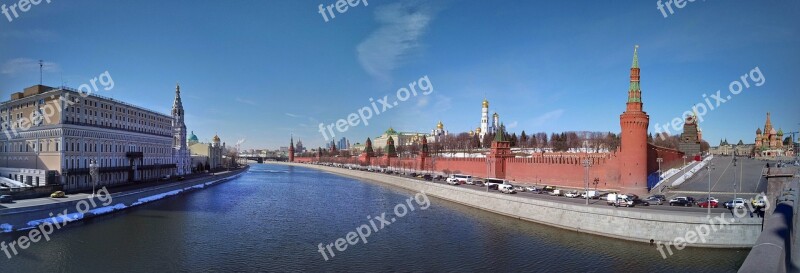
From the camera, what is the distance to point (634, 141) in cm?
3825

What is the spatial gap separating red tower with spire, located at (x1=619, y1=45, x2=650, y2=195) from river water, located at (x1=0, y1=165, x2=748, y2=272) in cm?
1276

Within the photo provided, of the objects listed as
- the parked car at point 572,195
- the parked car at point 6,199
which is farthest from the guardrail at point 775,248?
Answer: the parked car at point 6,199

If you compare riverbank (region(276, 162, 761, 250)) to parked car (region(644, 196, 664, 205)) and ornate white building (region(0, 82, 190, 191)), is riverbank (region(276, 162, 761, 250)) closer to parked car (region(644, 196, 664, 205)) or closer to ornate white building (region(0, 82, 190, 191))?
parked car (region(644, 196, 664, 205))

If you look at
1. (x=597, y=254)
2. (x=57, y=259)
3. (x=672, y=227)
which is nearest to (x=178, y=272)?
(x=57, y=259)

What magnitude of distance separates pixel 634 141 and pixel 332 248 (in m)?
27.8

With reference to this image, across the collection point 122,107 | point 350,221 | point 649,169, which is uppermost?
point 122,107

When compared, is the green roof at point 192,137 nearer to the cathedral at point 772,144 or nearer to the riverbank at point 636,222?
the riverbank at point 636,222

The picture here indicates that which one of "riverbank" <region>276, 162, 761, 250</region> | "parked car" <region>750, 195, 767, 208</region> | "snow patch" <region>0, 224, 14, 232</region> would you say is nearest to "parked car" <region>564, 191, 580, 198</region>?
"riverbank" <region>276, 162, 761, 250</region>

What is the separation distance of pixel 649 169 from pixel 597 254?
23112 mm

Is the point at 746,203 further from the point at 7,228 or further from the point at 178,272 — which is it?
the point at 7,228

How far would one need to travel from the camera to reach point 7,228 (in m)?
24.4

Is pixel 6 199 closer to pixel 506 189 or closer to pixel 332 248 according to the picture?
pixel 332 248

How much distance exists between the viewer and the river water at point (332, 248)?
65.6 ft

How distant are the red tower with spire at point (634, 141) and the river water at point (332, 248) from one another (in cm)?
1276
